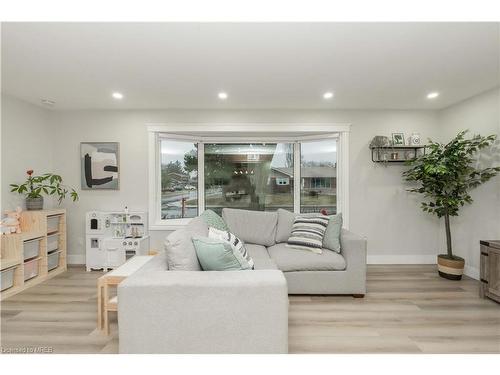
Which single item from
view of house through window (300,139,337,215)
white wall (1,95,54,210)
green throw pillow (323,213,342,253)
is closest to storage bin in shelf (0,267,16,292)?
white wall (1,95,54,210)

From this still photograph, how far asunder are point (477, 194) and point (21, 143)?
20.0 ft

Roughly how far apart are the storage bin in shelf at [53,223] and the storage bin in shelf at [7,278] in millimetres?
681

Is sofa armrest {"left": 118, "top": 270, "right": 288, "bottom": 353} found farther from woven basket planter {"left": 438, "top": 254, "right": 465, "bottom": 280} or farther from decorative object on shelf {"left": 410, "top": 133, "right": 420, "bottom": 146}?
decorative object on shelf {"left": 410, "top": 133, "right": 420, "bottom": 146}

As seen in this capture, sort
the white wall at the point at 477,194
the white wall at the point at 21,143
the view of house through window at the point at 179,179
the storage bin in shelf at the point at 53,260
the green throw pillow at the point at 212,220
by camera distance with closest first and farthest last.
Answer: the green throw pillow at the point at 212,220, the white wall at the point at 477,194, the white wall at the point at 21,143, the storage bin in shelf at the point at 53,260, the view of house through window at the point at 179,179

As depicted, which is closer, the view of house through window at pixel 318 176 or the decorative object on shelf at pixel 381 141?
the decorative object on shelf at pixel 381 141

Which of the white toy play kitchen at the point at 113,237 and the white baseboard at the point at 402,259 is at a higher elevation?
the white toy play kitchen at the point at 113,237

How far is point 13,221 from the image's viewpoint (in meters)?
3.27

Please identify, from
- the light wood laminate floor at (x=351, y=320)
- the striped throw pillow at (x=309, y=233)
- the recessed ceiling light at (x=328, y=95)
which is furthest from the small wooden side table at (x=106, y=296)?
the recessed ceiling light at (x=328, y=95)

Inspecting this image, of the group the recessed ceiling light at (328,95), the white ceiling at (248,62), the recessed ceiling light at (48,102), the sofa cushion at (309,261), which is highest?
the recessed ceiling light at (48,102)

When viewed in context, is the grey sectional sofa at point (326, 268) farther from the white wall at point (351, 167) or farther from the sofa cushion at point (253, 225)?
the white wall at point (351, 167)

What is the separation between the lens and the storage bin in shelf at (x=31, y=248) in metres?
3.25

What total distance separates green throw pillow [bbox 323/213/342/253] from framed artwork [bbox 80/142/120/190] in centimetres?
313

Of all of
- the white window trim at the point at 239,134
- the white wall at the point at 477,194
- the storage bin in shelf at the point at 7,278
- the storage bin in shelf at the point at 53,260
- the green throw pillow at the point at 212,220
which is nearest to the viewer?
the storage bin in shelf at the point at 7,278
